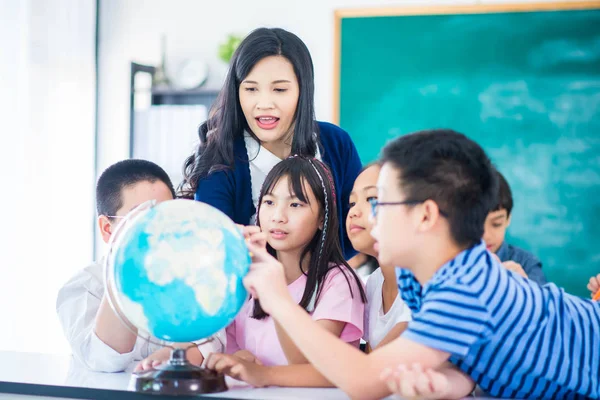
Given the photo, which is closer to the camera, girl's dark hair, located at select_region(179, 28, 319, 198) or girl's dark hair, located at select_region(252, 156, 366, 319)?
girl's dark hair, located at select_region(252, 156, 366, 319)

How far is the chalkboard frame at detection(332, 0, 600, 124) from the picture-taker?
5.11 meters

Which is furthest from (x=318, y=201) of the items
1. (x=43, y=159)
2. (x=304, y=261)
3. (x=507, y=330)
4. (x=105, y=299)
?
(x=43, y=159)

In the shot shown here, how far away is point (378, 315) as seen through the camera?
2191 millimetres

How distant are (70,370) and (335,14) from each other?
4.12 metres

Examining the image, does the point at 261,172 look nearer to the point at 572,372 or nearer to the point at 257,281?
the point at 257,281

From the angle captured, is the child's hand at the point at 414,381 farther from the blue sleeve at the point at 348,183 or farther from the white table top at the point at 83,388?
the blue sleeve at the point at 348,183

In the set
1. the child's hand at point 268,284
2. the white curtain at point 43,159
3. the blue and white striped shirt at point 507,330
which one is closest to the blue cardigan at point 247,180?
the child's hand at point 268,284

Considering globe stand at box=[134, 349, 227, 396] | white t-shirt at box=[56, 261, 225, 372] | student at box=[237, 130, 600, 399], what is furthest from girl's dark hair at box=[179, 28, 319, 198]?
globe stand at box=[134, 349, 227, 396]

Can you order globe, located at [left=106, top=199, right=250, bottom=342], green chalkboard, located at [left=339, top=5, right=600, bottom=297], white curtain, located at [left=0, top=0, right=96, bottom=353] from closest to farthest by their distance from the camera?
globe, located at [left=106, top=199, right=250, bottom=342], white curtain, located at [left=0, top=0, right=96, bottom=353], green chalkboard, located at [left=339, top=5, right=600, bottom=297]

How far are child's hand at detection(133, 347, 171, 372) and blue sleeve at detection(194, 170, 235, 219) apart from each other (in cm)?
56

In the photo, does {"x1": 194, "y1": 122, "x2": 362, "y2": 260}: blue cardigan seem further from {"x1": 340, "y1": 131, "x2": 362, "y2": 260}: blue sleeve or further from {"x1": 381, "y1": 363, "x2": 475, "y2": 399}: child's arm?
{"x1": 381, "y1": 363, "x2": 475, "y2": 399}: child's arm

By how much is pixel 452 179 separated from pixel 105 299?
0.99 m

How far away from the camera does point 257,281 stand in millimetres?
1630

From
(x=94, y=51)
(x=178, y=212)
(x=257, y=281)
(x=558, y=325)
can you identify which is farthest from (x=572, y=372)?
(x=94, y=51)
